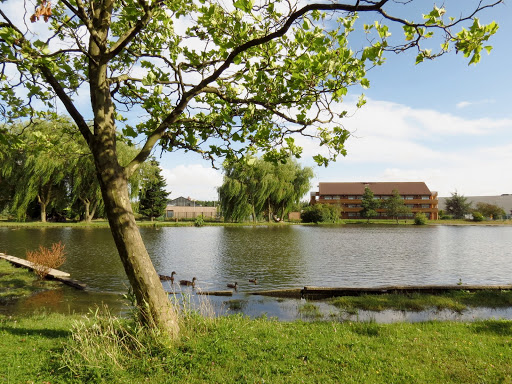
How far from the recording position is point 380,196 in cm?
8325

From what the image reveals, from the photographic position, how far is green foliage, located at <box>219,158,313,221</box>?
163ft

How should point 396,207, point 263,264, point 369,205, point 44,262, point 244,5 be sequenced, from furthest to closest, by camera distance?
point 369,205, point 396,207, point 263,264, point 44,262, point 244,5

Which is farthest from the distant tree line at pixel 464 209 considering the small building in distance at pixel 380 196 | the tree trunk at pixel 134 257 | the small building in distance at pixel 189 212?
the tree trunk at pixel 134 257

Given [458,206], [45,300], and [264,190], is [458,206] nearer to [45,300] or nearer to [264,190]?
[264,190]

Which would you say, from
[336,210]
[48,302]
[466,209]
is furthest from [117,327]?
[466,209]

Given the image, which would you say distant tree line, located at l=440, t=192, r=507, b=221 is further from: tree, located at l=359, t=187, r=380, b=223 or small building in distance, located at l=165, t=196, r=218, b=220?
small building in distance, located at l=165, t=196, r=218, b=220

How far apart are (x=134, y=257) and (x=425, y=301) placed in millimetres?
8735

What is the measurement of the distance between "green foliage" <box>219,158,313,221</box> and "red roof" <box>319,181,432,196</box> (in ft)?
101

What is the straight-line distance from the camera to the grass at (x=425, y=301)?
9.91m

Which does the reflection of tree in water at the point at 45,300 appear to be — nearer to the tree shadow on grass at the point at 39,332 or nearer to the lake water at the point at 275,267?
the lake water at the point at 275,267

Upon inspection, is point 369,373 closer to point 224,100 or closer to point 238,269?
point 224,100

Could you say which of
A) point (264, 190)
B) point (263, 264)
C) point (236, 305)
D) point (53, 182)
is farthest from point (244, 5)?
point (264, 190)

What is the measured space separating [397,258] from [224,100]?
18.1 m

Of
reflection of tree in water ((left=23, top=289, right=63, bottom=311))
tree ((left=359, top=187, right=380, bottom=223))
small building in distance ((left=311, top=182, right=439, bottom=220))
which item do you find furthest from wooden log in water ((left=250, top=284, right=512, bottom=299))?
small building in distance ((left=311, top=182, right=439, bottom=220))
